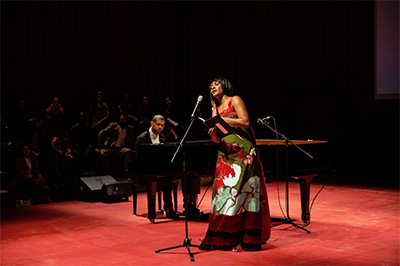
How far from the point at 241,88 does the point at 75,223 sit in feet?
25.5

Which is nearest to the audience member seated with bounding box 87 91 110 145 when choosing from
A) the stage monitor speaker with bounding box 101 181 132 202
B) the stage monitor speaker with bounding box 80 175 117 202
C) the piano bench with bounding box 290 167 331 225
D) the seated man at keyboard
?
the stage monitor speaker with bounding box 80 175 117 202

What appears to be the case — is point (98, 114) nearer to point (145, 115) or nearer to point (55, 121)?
point (145, 115)

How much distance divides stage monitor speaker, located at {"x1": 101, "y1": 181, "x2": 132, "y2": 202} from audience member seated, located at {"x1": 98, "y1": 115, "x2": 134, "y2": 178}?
155 centimetres

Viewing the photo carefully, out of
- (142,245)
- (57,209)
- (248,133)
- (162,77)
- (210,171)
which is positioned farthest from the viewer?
(162,77)

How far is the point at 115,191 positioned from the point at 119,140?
6.32ft

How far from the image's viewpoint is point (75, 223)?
6.50 metres

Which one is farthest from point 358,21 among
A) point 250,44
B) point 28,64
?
point 28,64

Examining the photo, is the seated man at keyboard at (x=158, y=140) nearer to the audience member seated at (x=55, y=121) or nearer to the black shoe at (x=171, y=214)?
the black shoe at (x=171, y=214)

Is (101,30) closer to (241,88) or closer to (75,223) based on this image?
(241,88)

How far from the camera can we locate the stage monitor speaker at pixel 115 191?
784 cm

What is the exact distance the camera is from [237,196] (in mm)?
4785

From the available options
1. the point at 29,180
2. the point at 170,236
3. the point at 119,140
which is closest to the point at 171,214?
the point at 170,236

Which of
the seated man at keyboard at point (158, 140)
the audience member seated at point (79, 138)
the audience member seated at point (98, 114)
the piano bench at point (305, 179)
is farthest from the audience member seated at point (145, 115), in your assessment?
→ the piano bench at point (305, 179)

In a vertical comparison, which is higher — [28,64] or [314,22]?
[314,22]
